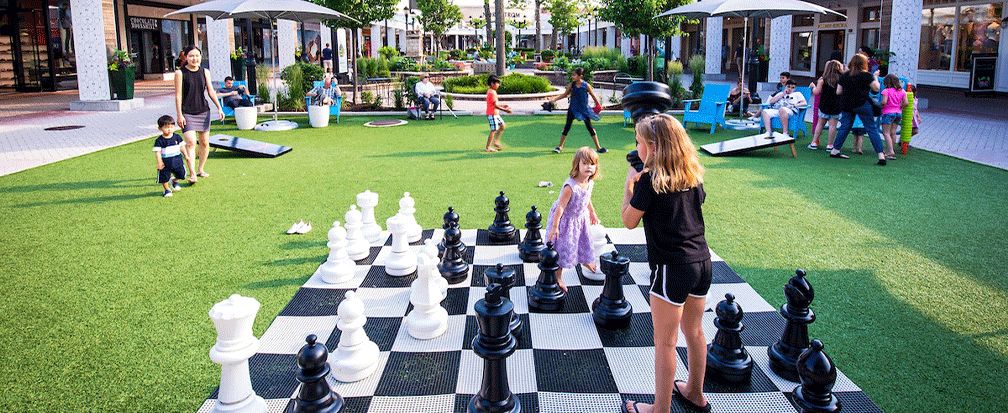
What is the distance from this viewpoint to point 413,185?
27.7 ft

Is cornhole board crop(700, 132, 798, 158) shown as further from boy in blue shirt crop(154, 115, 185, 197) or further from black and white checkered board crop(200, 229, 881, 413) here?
boy in blue shirt crop(154, 115, 185, 197)

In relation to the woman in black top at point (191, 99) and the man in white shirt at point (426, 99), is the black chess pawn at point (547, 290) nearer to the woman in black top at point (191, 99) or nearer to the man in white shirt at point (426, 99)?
the woman in black top at point (191, 99)

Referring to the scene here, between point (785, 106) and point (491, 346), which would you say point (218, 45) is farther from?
point (491, 346)

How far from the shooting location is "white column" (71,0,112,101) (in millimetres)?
17281

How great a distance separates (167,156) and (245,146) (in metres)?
2.44

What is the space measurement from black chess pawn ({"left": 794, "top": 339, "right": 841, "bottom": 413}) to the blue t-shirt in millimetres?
7375

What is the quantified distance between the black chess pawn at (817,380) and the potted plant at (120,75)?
19060 mm

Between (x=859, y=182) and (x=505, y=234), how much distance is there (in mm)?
5246

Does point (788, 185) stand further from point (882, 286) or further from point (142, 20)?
point (142, 20)

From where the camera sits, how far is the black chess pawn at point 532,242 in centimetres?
534

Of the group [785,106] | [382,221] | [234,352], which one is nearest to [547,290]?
[234,352]

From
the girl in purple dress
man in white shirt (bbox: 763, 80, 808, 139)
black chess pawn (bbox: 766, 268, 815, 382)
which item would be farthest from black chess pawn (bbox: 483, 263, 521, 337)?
man in white shirt (bbox: 763, 80, 808, 139)

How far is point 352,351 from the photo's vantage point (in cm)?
350

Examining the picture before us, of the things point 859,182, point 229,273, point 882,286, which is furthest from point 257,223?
point 859,182
